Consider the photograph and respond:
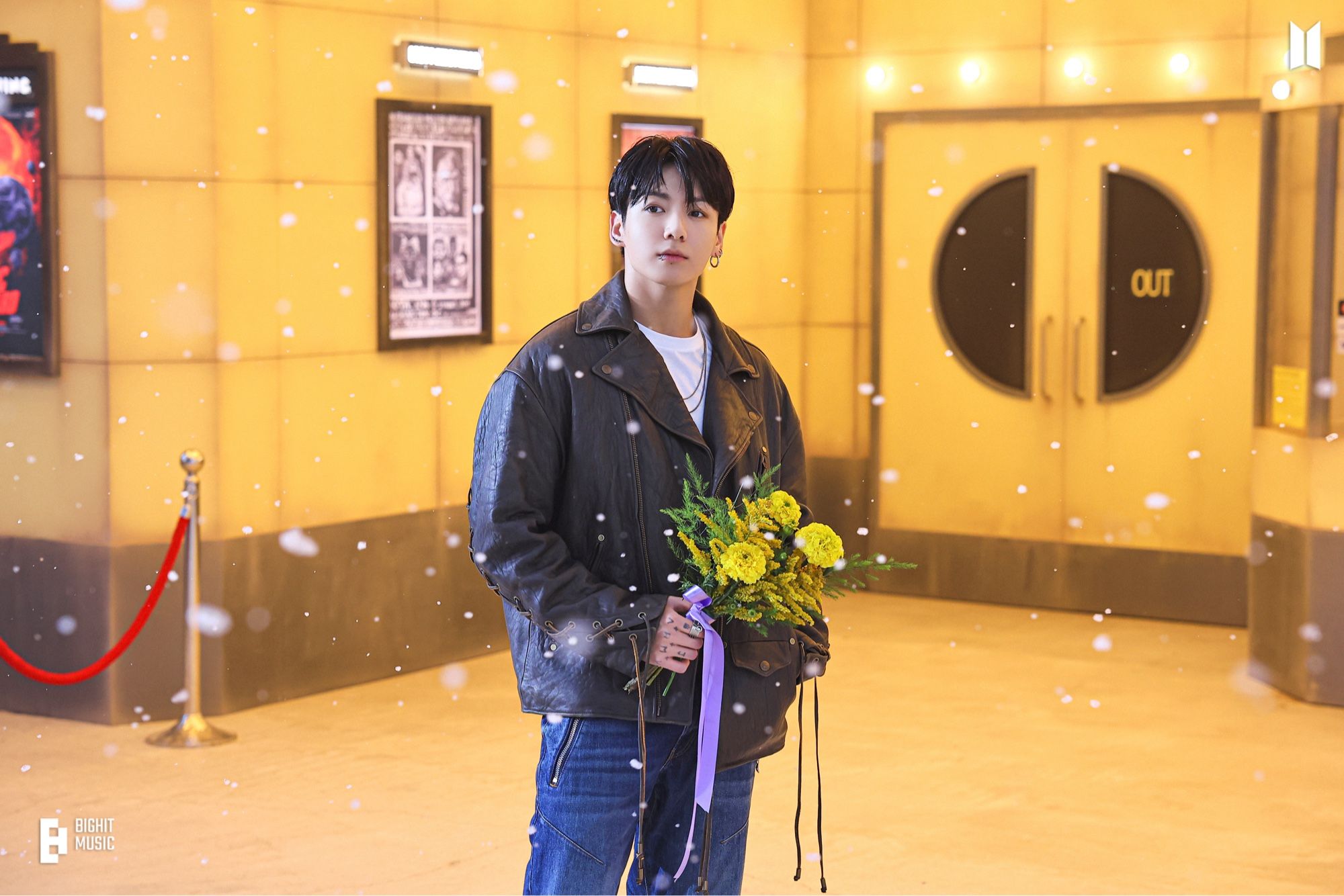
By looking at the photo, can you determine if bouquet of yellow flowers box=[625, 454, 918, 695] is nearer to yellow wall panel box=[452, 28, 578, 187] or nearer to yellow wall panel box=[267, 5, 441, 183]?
yellow wall panel box=[267, 5, 441, 183]

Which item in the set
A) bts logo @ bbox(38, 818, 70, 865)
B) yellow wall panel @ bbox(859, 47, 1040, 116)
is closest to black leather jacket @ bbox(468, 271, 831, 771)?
bts logo @ bbox(38, 818, 70, 865)

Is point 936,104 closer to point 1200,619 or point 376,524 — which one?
point 1200,619

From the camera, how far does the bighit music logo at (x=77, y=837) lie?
512cm

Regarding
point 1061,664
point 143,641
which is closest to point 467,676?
point 143,641

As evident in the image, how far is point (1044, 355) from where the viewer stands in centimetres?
912

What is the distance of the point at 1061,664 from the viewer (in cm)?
788

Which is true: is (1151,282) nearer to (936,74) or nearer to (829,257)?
(936,74)

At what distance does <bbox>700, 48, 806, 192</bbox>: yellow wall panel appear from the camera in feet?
30.3

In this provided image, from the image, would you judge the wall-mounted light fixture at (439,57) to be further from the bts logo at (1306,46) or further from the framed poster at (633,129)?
the bts logo at (1306,46)

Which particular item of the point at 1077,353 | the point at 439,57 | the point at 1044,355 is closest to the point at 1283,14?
the point at 1077,353

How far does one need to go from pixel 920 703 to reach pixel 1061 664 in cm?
110

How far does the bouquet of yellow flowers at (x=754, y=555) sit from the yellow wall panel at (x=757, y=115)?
21.6ft

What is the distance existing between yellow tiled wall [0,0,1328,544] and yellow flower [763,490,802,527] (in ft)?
14.4

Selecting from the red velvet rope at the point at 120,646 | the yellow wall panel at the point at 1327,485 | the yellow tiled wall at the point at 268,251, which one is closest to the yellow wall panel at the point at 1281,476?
the yellow wall panel at the point at 1327,485
